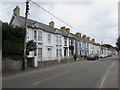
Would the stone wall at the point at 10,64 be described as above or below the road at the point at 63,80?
above

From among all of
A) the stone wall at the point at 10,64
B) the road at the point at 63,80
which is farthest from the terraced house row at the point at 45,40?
the road at the point at 63,80

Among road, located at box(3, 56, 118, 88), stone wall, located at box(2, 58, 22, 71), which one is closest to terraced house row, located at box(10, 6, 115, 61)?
stone wall, located at box(2, 58, 22, 71)

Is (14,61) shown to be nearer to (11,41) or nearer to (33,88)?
(11,41)

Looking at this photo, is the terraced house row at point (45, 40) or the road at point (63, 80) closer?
the road at point (63, 80)

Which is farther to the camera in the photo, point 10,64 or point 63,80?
point 10,64

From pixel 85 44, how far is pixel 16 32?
1872 inches

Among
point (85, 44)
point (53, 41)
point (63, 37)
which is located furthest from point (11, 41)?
point (85, 44)

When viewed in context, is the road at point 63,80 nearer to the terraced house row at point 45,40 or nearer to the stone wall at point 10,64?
the stone wall at point 10,64

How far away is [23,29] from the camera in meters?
19.3

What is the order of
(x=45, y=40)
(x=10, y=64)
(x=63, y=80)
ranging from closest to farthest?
(x=63, y=80)
(x=10, y=64)
(x=45, y=40)

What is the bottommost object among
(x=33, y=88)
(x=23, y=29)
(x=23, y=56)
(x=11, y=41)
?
(x=33, y=88)

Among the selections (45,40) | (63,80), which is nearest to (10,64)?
(63,80)

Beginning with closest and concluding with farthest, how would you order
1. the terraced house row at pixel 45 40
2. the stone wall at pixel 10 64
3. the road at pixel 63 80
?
the road at pixel 63 80 < the stone wall at pixel 10 64 < the terraced house row at pixel 45 40

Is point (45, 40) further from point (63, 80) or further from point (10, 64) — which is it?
point (63, 80)
